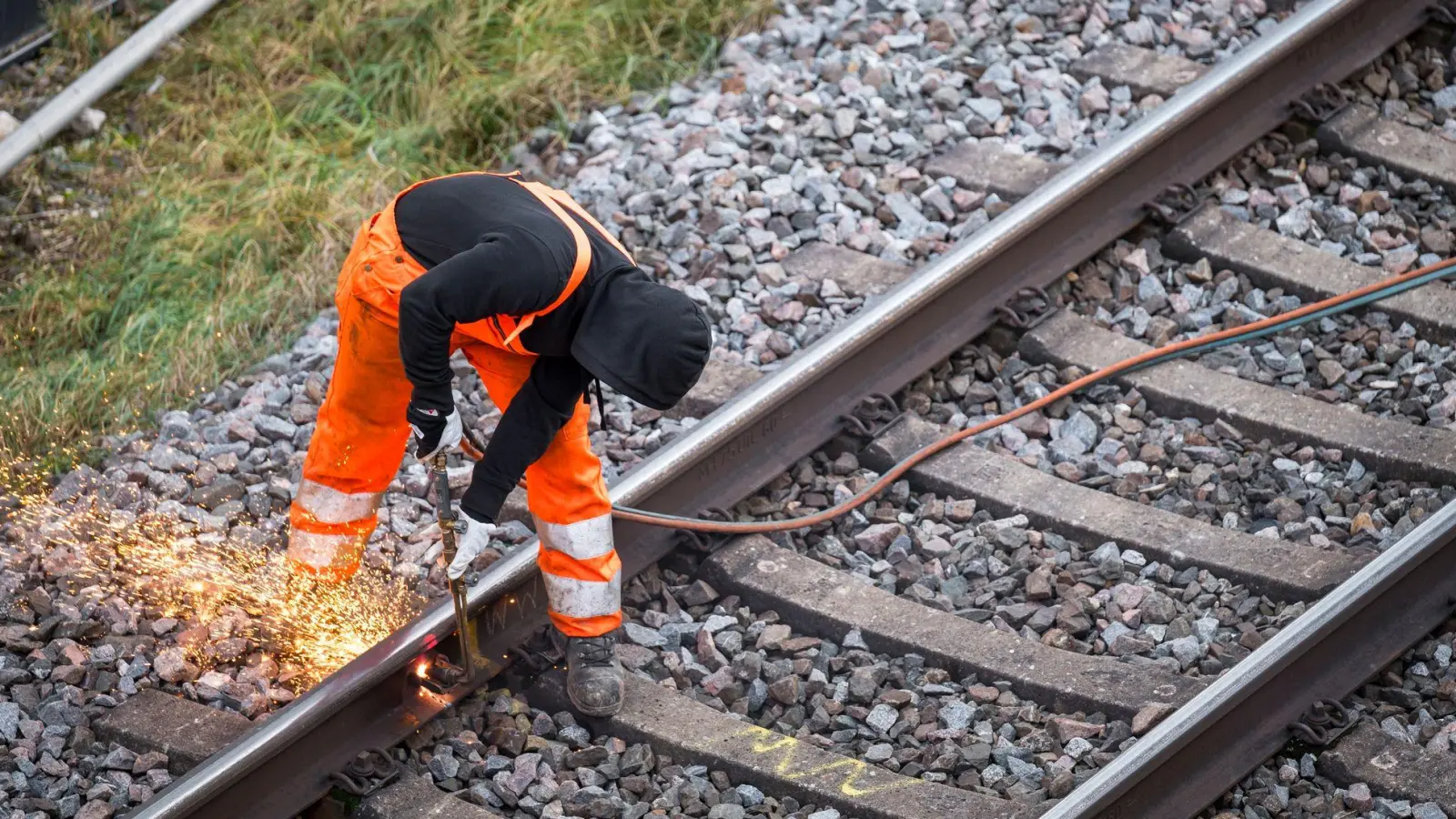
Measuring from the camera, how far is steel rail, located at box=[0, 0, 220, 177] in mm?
6781

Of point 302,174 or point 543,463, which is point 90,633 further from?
point 302,174

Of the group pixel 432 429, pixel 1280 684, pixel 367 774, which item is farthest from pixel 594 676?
pixel 1280 684

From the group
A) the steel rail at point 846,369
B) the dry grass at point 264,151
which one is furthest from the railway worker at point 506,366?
the dry grass at point 264,151

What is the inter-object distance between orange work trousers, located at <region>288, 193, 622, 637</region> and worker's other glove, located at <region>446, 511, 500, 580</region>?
15 cm

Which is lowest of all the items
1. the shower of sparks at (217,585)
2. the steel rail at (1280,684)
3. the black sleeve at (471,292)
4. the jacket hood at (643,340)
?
the shower of sparks at (217,585)

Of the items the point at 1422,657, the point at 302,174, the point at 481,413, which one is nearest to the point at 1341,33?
the point at 1422,657

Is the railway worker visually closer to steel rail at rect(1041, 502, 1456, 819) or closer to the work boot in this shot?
the work boot

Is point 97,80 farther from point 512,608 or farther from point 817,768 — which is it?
point 817,768

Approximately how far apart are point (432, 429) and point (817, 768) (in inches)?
49.9

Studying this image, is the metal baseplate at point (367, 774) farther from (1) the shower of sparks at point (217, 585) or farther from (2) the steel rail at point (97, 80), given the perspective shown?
(2) the steel rail at point (97, 80)

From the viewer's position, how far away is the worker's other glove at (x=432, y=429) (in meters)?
4.12

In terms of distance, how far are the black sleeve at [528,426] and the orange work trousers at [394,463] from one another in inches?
6.1

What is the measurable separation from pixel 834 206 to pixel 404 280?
2110mm

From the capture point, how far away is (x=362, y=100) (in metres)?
6.89
